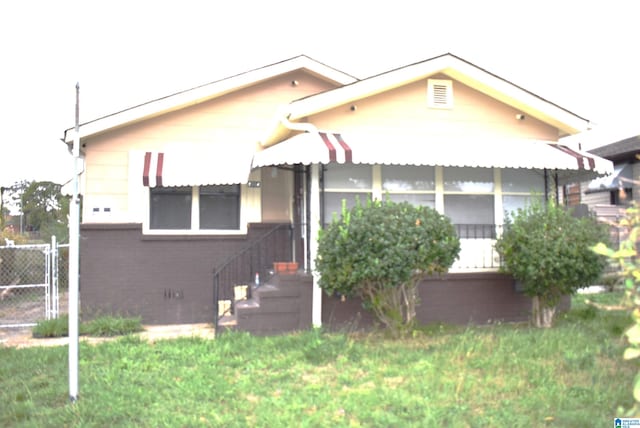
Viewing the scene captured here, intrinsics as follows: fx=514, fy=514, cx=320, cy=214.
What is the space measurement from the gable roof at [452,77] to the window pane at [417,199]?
66.2 inches

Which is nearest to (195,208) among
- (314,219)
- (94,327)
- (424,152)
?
(94,327)

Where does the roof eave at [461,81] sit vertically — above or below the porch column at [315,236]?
above

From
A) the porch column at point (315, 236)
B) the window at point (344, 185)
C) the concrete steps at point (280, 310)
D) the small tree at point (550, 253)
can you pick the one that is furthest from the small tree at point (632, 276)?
the window at point (344, 185)

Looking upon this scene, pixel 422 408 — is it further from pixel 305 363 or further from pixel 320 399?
pixel 305 363

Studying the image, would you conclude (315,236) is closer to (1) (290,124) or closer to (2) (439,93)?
(1) (290,124)

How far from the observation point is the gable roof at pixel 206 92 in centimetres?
869

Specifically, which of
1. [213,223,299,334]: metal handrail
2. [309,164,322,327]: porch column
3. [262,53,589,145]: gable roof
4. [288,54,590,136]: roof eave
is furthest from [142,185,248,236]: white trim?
[288,54,590,136]: roof eave

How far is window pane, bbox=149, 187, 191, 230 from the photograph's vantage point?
9141 millimetres

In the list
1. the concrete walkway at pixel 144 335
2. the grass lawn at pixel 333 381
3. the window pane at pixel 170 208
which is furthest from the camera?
the window pane at pixel 170 208

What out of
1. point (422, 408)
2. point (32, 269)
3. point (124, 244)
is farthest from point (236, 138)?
point (32, 269)

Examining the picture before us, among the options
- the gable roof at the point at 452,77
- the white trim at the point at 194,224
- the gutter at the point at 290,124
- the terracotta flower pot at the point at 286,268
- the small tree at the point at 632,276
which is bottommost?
the terracotta flower pot at the point at 286,268

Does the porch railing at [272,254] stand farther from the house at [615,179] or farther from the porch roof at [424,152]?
the house at [615,179]

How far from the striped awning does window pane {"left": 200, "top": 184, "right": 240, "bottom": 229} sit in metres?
0.53

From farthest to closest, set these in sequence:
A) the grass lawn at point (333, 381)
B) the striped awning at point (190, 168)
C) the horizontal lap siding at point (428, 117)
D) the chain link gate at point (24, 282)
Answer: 1. the chain link gate at point (24, 282)
2. the striped awning at point (190, 168)
3. the horizontal lap siding at point (428, 117)
4. the grass lawn at point (333, 381)
